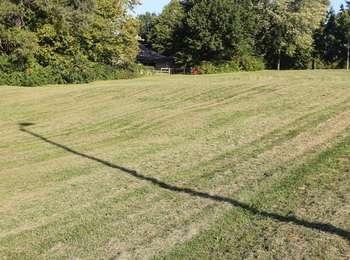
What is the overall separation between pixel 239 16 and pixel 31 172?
6059cm

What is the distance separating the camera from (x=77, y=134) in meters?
18.9

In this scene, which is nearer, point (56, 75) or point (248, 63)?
point (56, 75)

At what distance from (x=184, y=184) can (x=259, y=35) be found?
71.0m

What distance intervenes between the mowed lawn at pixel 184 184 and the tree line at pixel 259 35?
4595 centimetres

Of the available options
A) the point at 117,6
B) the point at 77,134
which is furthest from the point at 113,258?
the point at 117,6

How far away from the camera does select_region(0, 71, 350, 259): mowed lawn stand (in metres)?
7.80

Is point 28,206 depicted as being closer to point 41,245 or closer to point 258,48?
point 41,245

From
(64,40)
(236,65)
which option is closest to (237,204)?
(64,40)

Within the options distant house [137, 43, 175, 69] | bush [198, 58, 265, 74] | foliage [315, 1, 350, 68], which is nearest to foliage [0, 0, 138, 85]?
bush [198, 58, 265, 74]

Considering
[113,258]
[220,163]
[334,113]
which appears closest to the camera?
[113,258]

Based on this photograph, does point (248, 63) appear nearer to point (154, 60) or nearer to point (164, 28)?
point (154, 60)

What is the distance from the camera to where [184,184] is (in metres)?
10.8

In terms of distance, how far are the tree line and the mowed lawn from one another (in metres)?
46.0

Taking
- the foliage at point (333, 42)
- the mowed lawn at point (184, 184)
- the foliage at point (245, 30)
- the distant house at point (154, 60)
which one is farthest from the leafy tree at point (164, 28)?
the mowed lawn at point (184, 184)
